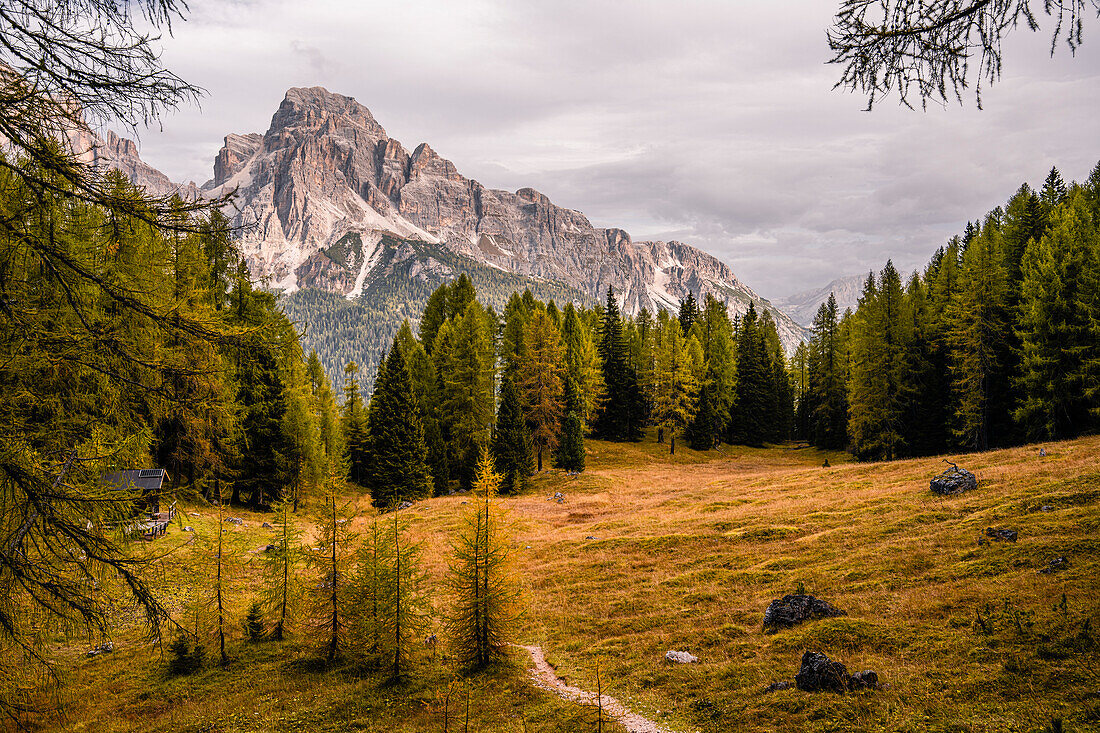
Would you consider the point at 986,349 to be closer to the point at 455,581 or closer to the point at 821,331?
the point at 821,331

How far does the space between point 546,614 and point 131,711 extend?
11738 mm

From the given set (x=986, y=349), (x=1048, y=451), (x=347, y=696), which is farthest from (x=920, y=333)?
(x=347, y=696)

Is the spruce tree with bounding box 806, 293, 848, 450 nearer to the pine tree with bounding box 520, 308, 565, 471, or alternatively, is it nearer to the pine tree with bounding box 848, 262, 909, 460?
the pine tree with bounding box 848, 262, 909, 460

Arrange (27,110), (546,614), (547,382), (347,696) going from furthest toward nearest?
1. (547,382)
2. (546,614)
3. (347,696)
4. (27,110)

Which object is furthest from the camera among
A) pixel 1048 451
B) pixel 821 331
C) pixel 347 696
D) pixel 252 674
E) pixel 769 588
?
pixel 821 331

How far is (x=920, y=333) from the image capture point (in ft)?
141

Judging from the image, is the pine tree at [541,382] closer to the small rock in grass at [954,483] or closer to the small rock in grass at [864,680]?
the small rock in grass at [954,483]

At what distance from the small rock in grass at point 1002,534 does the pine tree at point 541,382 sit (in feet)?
106

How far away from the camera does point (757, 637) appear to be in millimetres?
14258

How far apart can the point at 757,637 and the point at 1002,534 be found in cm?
824

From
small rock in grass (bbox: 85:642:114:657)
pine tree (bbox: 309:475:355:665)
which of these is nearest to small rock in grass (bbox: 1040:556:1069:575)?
pine tree (bbox: 309:475:355:665)

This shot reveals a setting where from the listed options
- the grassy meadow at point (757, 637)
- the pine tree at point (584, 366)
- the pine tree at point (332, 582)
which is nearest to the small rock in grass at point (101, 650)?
the grassy meadow at point (757, 637)

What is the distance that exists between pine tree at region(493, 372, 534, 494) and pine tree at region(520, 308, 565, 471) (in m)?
5.25

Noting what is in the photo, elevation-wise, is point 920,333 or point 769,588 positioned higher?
point 920,333
